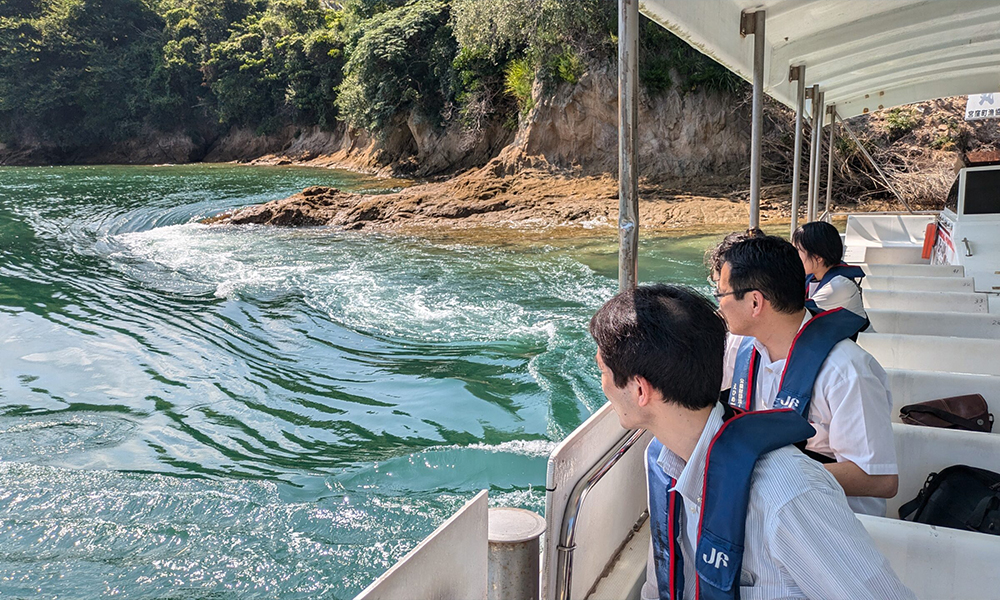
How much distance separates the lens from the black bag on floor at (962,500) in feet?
7.04

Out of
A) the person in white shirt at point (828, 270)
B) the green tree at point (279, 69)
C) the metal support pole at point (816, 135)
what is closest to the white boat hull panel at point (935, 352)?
the person in white shirt at point (828, 270)

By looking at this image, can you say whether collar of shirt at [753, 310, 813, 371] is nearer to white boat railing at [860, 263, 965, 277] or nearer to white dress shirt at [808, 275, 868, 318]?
white dress shirt at [808, 275, 868, 318]

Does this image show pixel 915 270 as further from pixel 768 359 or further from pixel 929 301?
pixel 768 359

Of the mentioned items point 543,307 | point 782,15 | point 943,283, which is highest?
point 782,15

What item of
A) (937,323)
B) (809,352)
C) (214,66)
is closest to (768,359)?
(809,352)

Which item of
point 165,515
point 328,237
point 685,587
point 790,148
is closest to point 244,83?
point 328,237

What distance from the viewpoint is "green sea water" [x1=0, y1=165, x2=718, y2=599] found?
396 centimetres

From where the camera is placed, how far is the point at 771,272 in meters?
2.16

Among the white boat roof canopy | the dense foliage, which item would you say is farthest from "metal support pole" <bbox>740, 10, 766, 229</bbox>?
the dense foliage

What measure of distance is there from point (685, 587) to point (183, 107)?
45.1m

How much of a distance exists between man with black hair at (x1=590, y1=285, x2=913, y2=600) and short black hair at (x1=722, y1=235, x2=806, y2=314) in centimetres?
72

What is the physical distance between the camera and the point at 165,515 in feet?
14.2

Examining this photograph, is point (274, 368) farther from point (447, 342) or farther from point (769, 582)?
point (769, 582)

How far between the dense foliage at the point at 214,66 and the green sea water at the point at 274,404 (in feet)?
49.3
